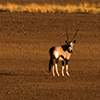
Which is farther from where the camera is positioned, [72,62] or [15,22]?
[15,22]

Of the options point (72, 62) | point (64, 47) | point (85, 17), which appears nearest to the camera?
point (64, 47)

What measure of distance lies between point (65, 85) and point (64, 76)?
1.11m

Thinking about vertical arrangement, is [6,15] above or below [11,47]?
above

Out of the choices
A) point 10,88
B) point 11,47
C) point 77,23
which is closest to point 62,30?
point 77,23

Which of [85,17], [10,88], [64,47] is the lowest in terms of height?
[10,88]

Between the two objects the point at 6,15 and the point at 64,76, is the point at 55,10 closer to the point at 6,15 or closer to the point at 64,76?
the point at 6,15

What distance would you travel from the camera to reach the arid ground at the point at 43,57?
11.9 m

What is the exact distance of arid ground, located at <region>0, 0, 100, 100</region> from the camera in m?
11.9

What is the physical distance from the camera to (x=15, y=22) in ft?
77.5

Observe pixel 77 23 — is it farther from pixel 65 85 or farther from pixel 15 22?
pixel 65 85

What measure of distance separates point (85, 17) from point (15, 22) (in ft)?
14.3

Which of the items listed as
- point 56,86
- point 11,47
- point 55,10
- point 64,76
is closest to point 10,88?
point 56,86

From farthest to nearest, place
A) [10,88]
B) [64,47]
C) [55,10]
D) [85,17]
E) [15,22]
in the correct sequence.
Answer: [55,10]
[85,17]
[15,22]
[64,47]
[10,88]

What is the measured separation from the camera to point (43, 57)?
17141 mm
